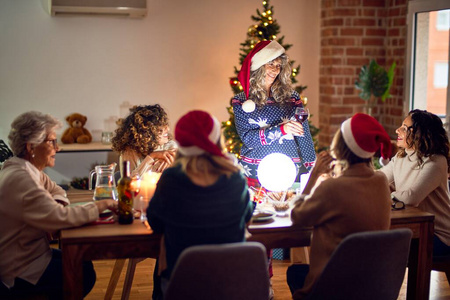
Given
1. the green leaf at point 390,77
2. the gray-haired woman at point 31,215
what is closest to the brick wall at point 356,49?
the green leaf at point 390,77

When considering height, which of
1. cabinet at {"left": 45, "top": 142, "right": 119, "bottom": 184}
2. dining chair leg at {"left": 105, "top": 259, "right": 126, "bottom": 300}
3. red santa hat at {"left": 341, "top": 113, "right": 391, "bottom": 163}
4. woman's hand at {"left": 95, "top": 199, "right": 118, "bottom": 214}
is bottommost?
dining chair leg at {"left": 105, "top": 259, "right": 126, "bottom": 300}

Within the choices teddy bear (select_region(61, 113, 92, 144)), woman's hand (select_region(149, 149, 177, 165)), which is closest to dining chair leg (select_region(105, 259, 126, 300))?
woman's hand (select_region(149, 149, 177, 165))

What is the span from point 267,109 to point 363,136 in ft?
3.87

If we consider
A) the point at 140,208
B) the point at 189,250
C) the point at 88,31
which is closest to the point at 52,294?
the point at 140,208

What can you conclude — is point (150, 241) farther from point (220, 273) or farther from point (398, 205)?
point (398, 205)

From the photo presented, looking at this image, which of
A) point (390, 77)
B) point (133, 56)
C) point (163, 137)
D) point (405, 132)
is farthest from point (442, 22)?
point (163, 137)

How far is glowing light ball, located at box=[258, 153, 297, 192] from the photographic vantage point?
2762 mm

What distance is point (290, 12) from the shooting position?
18.9 ft

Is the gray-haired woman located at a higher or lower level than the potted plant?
lower

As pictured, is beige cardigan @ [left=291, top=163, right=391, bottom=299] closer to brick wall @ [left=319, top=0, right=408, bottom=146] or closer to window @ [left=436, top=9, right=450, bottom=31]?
brick wall @ [left=319, top=0, right=408, bottom=146]

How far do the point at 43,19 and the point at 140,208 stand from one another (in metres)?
3.31

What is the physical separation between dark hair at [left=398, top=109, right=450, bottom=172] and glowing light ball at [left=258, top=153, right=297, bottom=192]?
26.3 inches

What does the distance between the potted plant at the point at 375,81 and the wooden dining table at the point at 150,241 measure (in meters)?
2.59

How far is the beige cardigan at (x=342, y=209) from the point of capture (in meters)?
2.24
